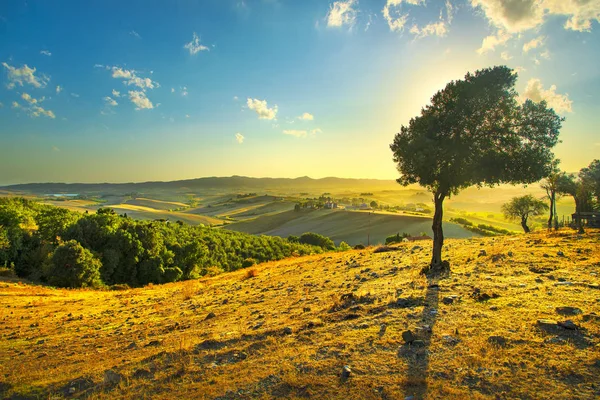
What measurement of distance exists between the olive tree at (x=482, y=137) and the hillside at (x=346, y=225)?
207 ft

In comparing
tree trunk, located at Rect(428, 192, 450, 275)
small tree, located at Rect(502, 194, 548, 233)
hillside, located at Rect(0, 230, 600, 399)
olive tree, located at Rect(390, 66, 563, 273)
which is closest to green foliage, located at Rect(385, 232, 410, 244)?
small tree, located at Rect(502, 194, 548, 233)

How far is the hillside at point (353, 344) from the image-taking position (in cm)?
576

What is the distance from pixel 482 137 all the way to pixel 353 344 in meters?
11.6

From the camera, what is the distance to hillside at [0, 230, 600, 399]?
18.9 feet

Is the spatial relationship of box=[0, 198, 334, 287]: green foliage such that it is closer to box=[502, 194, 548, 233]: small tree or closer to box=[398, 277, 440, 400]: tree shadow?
box=[398, 277, 440, 400]: tree shadow

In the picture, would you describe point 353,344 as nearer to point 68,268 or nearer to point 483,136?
point 483,136

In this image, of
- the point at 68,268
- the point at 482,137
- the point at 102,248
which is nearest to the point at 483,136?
the point at 482,137

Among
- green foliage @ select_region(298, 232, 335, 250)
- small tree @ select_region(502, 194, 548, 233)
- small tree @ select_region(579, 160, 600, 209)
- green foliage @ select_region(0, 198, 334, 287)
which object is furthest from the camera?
green foliage @ select_region(298, 232, 335, 250)

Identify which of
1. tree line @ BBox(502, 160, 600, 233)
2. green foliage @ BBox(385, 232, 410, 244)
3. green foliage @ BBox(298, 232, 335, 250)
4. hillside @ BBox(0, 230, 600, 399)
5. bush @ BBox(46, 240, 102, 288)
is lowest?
green foliage @ BBox(298, 232, 335, 250)

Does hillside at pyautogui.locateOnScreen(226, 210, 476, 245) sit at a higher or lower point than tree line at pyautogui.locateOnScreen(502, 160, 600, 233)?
lower

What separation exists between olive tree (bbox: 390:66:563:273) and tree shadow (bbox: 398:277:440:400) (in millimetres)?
6318

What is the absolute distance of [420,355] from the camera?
6609mm

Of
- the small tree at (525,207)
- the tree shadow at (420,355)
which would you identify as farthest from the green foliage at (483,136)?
the small tree at (525,207)

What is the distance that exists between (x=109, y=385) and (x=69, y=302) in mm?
15719
